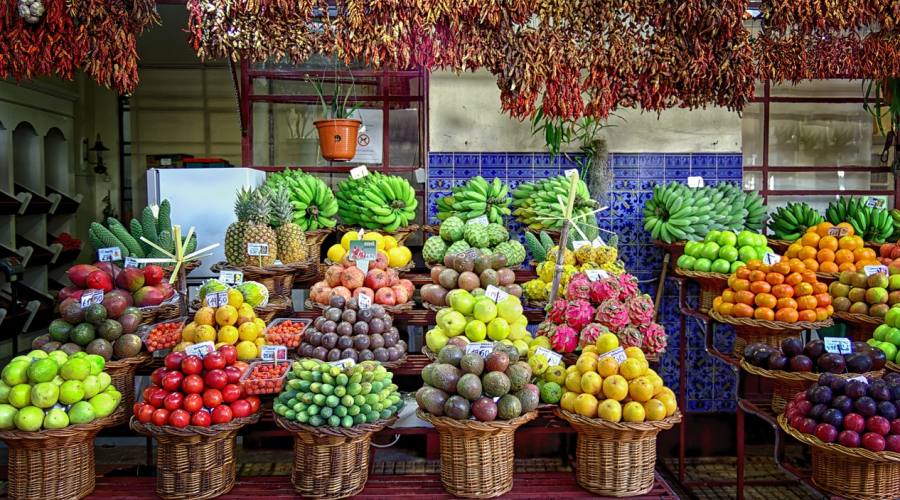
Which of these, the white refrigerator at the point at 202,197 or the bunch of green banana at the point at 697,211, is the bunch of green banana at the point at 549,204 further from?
the white refrigerator at the point at 202,197

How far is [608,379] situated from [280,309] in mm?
1762

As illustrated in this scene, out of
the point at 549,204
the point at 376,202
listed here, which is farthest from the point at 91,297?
the point at 549,204

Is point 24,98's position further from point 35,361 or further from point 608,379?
point 608,379

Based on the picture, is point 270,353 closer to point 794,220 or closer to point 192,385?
point 192,385

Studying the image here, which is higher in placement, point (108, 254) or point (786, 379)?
point (108, 254)

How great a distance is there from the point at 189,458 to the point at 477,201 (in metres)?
2.37

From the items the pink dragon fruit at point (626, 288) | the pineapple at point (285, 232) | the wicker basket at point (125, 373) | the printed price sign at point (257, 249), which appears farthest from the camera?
the pineapple at point (285, 232)

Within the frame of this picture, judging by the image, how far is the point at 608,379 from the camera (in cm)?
237

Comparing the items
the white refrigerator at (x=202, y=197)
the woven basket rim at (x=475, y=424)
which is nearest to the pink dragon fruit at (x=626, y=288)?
the woven basket rim at (x=475, y=424)

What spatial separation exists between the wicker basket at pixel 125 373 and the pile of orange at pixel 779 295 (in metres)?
2.74

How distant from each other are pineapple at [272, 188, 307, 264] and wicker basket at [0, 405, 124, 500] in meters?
1.48

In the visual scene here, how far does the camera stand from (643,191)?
15.1ft

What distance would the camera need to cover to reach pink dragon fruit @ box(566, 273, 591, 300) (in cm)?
304

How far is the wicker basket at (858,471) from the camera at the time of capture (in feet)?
7.66
